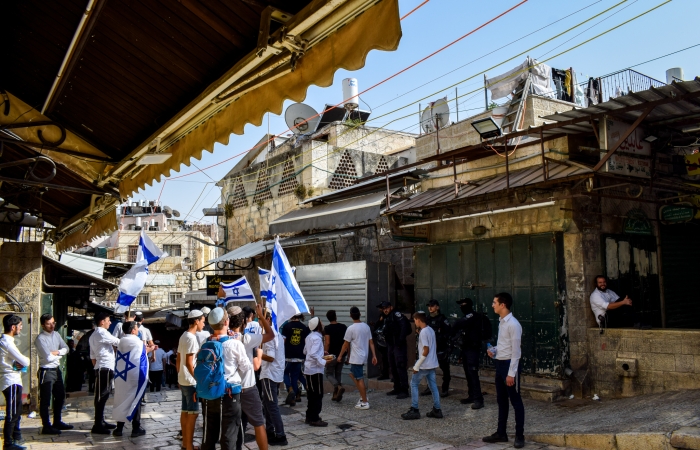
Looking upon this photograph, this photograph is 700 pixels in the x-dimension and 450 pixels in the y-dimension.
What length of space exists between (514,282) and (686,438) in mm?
4780

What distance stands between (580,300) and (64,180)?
342 inches

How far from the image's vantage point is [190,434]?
6.82 m

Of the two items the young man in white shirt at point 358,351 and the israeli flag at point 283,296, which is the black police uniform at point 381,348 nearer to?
the young man in white shirt at point 358,351

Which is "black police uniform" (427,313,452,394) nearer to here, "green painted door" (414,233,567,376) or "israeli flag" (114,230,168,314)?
"green painted door" (414,233,567,376)

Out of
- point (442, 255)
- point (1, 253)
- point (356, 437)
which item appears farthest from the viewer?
point (442, 255)

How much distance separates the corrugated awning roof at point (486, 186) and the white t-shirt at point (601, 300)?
84.6 inches

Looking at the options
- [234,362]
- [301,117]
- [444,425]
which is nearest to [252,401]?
[234,362]

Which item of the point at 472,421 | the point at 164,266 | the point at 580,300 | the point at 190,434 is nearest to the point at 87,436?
the point at 190,434

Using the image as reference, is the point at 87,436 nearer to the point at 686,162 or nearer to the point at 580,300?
the point at 580,300

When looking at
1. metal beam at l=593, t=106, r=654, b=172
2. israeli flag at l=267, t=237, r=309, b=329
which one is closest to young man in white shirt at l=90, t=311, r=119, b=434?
israeli flag at l=267, t=237, r=309, b=329

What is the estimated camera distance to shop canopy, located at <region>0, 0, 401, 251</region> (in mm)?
3470

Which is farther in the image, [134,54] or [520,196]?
[520,196]

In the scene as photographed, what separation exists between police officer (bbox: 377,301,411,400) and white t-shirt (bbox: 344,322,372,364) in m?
0.73

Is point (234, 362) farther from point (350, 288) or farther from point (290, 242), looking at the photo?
point (290, 242)
